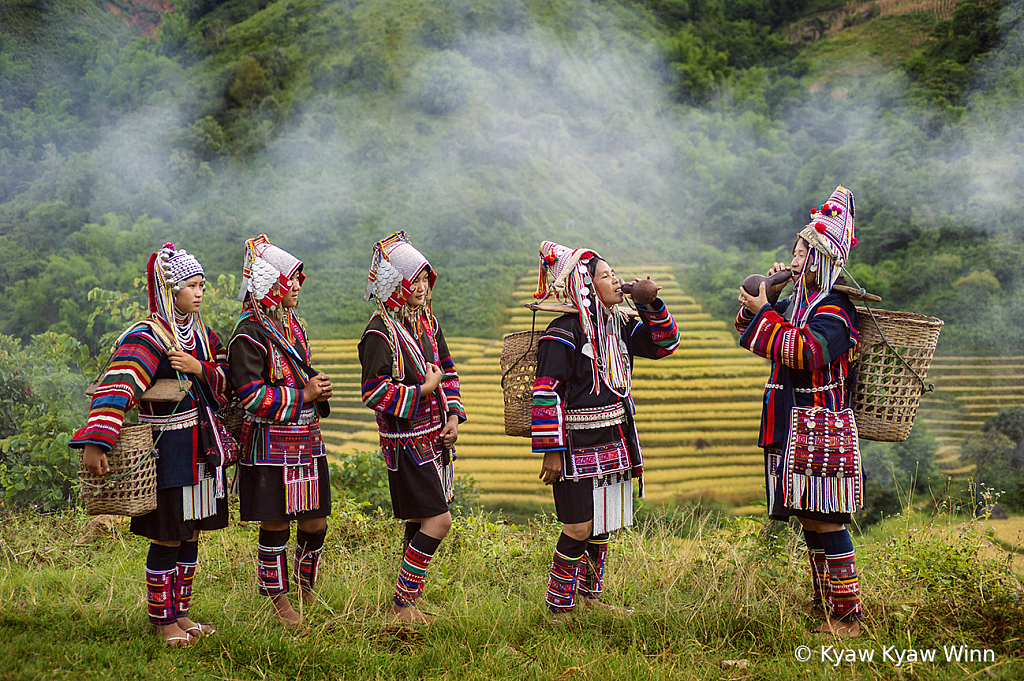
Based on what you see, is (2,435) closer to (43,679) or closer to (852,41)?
(43,679)

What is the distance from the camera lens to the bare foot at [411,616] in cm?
358

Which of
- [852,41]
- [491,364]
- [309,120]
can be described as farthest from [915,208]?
[309,120]

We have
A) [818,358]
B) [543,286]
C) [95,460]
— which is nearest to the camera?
[95,460]

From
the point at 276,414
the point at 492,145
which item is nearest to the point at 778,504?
the point at 276,414

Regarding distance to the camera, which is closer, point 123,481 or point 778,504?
point 123,481

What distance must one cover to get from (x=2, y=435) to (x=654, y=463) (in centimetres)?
652

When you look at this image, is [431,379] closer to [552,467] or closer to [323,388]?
[323,388]

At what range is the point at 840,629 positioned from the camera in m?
3.41

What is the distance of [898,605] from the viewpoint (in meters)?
3.60

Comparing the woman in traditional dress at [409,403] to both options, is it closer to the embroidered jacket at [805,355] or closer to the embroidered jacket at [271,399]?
the embroidered jacket at [271,399]

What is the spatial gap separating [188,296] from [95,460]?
0.80 meters

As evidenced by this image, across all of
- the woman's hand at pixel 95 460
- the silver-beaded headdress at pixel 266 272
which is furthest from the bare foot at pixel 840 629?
the woman's hand at pixel 95 460

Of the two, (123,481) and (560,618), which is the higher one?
(123,481)

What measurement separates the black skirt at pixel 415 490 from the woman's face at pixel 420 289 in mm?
718
